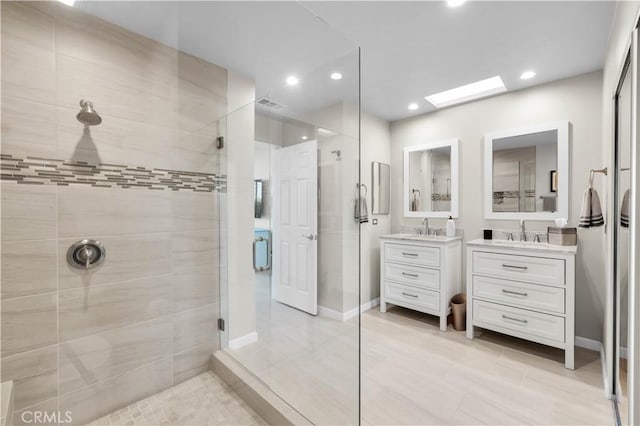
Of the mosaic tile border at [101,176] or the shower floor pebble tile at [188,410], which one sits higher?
the mosaic tile border at [101,176]

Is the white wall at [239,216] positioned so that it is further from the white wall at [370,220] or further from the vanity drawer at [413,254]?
the vanity drawer at [413,254]

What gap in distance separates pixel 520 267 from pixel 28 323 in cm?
329

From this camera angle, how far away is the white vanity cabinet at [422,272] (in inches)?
110

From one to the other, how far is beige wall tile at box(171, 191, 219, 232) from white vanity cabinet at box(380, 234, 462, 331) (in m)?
1.95

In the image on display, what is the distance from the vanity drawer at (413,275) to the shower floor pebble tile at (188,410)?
6.54 ft

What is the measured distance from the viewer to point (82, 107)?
152 cm

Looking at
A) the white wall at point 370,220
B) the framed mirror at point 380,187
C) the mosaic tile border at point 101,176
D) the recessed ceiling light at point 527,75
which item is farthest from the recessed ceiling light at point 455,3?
the framed mirror at point 380,187

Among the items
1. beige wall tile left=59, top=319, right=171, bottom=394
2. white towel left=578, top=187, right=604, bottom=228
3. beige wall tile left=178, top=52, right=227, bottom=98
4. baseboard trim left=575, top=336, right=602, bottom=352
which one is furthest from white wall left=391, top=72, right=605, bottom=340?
beige wall tile left=59, top=319, right=171, bottom=394

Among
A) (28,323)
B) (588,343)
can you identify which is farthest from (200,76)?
(588,343)

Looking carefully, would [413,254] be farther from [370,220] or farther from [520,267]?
[520,267]

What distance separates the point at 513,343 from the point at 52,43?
12.6ft

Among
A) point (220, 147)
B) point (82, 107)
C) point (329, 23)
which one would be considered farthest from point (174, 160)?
point (329, 23)

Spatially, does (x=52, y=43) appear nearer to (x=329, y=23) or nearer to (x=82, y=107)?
(x=82, y=107)

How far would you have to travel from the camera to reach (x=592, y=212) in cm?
207
